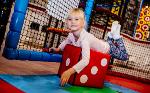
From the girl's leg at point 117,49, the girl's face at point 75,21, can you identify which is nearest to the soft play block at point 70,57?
the girl's face at point 75,21

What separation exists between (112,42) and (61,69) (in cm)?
118

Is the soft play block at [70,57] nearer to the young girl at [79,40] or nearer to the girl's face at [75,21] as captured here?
the young girl at [79,40]

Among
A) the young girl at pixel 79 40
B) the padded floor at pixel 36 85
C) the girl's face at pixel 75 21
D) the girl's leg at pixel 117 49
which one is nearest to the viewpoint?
the padded floor at pixel 36 85

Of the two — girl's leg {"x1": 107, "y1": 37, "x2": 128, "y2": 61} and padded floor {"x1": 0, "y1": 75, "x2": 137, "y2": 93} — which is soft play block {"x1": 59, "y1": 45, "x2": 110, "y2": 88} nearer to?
padded floor {"x1": 0, "y1": 75, "x2": 137, "y2": 93}

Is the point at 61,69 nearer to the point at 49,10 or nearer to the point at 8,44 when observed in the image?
the point at 8,44

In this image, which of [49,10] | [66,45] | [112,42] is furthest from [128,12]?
[66,45]

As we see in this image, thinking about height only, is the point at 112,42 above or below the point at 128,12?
below

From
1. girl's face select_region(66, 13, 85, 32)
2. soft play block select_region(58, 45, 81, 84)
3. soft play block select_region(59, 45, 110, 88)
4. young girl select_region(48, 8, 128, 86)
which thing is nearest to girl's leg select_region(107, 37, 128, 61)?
young girl select_region(48, 8, 128, 86)

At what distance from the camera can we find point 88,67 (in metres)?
1.89

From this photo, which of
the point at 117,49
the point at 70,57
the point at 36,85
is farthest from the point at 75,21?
the point at 117,49

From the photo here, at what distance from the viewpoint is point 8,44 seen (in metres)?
2.05

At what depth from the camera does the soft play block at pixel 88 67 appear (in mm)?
1851

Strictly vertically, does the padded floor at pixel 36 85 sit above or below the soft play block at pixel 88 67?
below

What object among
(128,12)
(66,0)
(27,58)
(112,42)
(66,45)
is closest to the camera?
(66,45)
